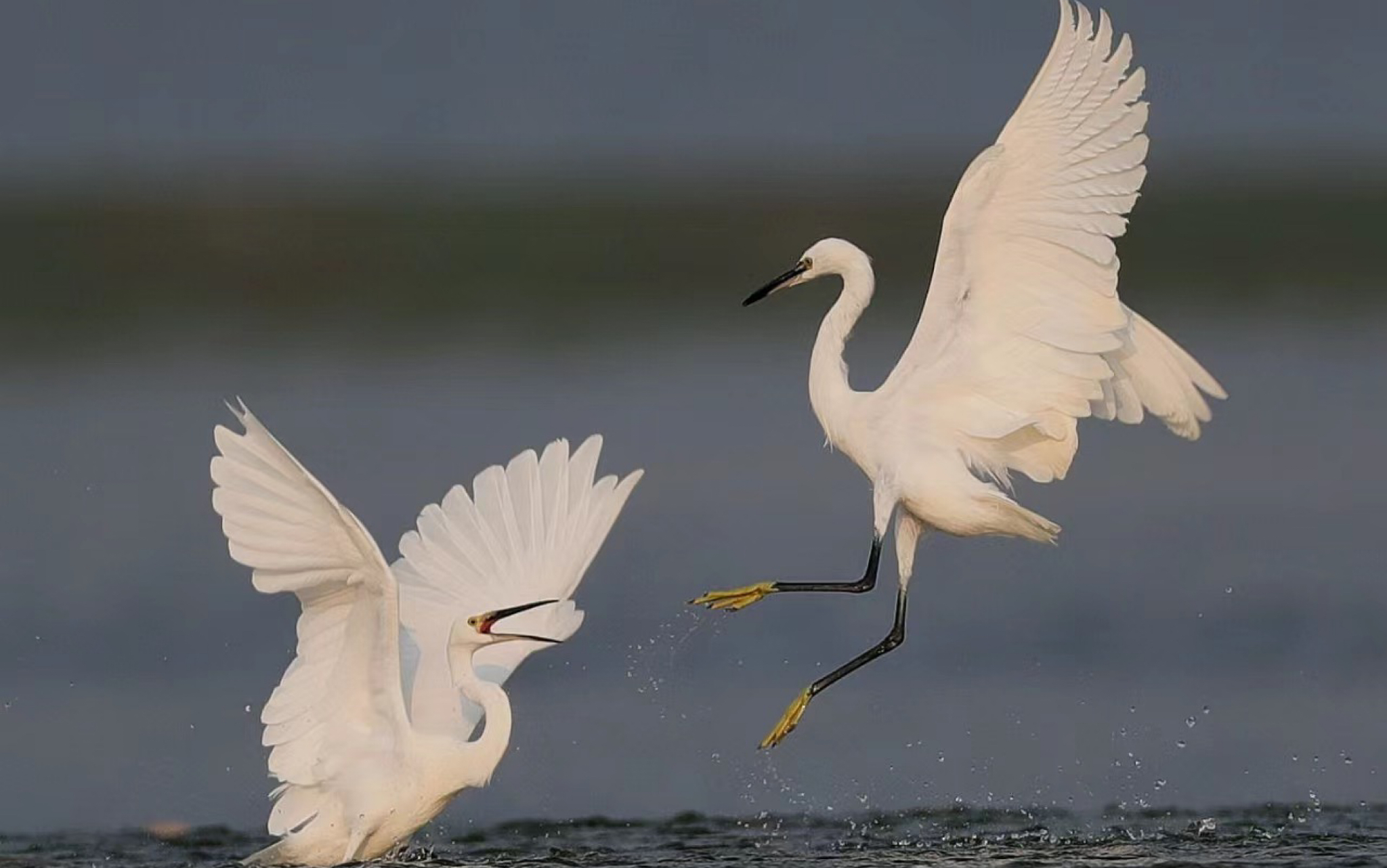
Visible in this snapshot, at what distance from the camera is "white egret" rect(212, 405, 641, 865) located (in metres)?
9.34

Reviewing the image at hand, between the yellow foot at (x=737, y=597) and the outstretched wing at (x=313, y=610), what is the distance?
1.55 meters

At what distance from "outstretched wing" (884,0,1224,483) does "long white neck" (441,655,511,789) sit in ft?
6.63

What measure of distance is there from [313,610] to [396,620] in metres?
0.44

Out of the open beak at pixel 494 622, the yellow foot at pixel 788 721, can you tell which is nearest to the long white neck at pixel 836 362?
the yellow foot at pixel 788 721

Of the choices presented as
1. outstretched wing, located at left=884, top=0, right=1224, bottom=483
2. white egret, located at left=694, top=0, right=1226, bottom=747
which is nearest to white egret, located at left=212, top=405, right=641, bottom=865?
white egret, located at left=694, top=0, right=1226, bottom=747

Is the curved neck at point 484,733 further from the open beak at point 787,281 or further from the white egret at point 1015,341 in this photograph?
the open beak at point 787,281

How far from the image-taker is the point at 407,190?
32719 mm

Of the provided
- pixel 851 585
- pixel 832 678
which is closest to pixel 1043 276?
pixel 851 585

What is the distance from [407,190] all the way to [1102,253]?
2335cm

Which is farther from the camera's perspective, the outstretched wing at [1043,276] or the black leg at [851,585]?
the black leg at [851,585]

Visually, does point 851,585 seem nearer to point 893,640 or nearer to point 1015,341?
point 893,640

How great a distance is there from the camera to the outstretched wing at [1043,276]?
9.93 m

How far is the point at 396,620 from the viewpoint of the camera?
956 centimetres

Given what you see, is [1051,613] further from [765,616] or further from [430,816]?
[430,816]
